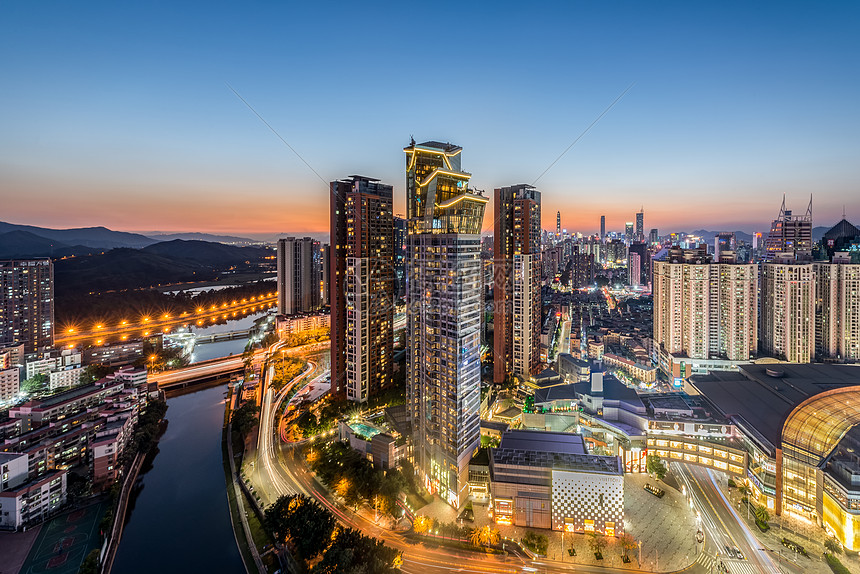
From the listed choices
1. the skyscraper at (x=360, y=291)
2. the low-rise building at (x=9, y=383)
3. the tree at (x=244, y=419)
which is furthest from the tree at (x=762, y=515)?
the low-rise building at (x=9, y=383)

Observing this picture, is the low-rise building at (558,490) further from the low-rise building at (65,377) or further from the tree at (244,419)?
the low-rise building at (65,377)

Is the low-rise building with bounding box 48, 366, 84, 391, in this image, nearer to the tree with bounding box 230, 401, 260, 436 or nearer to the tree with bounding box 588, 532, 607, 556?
the tree with bounding box 230, 401, 260, 436

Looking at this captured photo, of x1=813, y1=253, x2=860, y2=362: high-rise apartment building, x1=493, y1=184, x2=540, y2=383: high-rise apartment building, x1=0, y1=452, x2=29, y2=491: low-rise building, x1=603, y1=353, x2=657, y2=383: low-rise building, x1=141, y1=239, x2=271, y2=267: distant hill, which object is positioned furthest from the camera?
x1=141, y1=239, x2=271, y2=267: distant hill

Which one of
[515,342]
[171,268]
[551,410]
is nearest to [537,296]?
[515,342]

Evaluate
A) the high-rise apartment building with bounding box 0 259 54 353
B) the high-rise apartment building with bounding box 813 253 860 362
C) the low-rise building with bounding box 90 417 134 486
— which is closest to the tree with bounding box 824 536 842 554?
the high-rise apartment building with bounding box 813 253 860 362

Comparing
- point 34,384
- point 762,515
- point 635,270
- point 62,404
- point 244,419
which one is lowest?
point 762,515

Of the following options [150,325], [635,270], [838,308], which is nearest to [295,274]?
[150,325]

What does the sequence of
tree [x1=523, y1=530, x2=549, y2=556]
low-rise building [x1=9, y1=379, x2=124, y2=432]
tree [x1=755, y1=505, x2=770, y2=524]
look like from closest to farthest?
tree [x1=523, y1=530, x2=549, y2=556]
tree [x1=755, y1=505, x2=770, y2=524]
low-rise building [x1=9, y1=379, x2=124, y2=432]

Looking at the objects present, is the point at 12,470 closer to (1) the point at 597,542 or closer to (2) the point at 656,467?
(1) the point at 597,542
